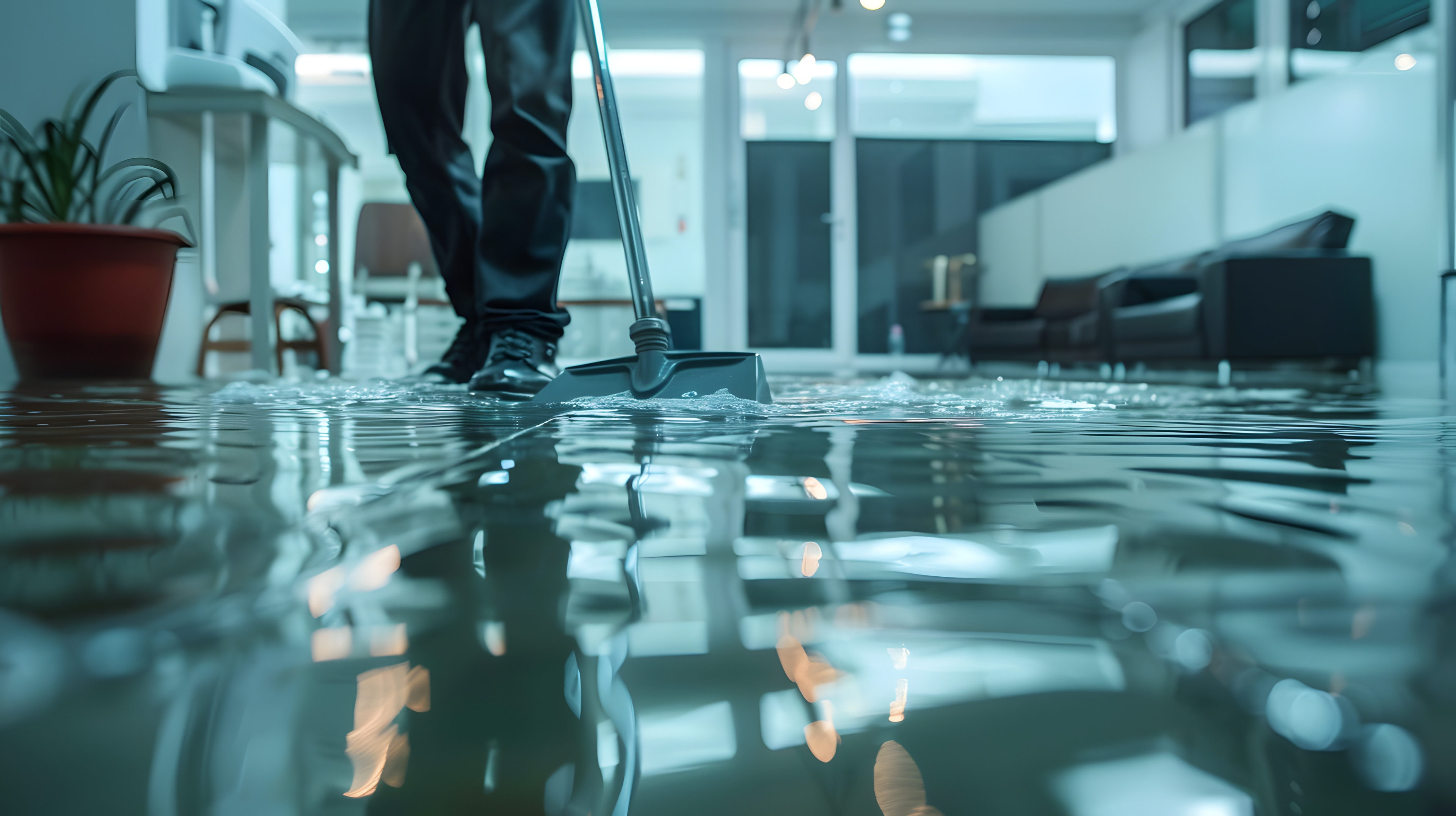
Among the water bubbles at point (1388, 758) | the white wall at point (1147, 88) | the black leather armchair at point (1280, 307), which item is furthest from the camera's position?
the white wall at point (1147, 88)

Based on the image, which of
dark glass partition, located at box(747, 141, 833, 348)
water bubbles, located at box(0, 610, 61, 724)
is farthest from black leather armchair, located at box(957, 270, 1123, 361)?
water bubbles, located at box(0, 610, 61, 724)

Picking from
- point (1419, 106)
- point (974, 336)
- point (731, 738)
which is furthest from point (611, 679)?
point (974, 336)

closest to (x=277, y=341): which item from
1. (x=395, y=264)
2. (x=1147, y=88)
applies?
(x=395, y=264)

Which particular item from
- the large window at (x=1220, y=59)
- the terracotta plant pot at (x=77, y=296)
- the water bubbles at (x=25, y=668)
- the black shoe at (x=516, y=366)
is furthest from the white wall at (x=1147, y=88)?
the water bubbles at (x=25, y=668)

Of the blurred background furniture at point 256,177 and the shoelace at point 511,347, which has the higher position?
the blurred background furniture at point 256,177

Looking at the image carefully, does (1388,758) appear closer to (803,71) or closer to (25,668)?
(25,668)

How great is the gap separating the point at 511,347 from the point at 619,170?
30 centimetres

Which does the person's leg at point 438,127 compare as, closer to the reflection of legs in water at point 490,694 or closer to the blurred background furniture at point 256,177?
the blurred background furniture at point 256,177

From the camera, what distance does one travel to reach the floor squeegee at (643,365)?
2.85 ft

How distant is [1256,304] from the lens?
11.1ft

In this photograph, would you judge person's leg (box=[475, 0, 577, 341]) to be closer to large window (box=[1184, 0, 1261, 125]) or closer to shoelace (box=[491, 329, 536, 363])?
shoelace (box=[491, 329, 536, 363])

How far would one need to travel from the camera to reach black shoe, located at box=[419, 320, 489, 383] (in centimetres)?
150

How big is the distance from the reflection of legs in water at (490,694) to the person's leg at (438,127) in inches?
47.3

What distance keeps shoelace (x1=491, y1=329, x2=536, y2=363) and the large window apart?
17.1 feet
